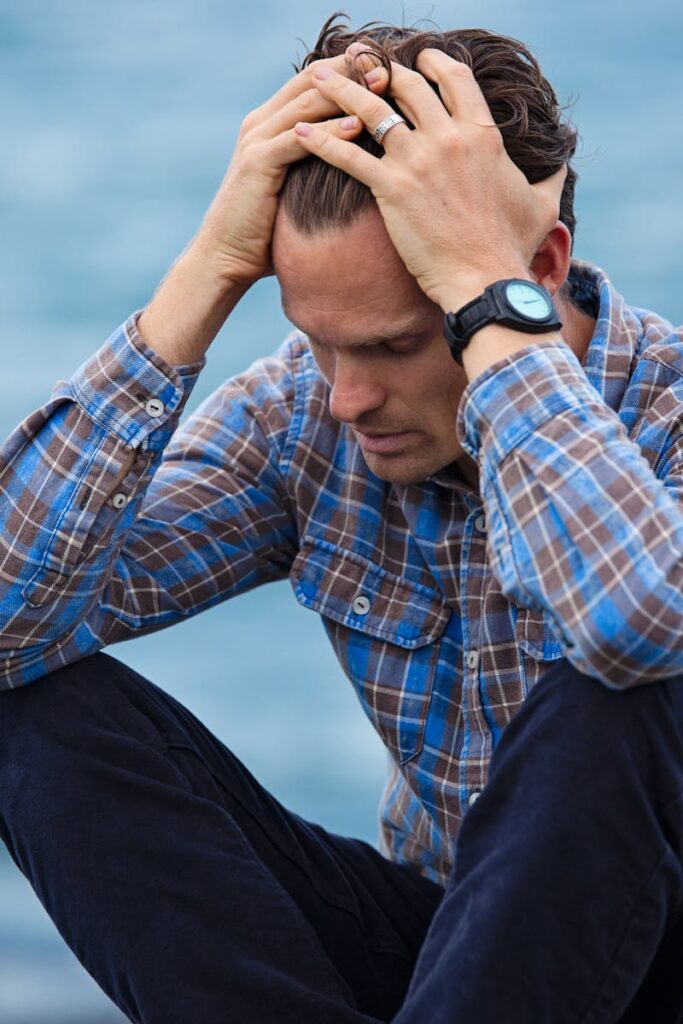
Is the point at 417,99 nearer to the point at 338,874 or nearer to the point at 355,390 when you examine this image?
the point at 355,390

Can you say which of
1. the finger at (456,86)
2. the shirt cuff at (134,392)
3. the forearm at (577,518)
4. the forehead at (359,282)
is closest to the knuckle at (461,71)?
the finger at (456,86)

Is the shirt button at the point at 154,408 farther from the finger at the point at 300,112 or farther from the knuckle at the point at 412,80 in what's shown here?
the knuckle at the point at 412,80

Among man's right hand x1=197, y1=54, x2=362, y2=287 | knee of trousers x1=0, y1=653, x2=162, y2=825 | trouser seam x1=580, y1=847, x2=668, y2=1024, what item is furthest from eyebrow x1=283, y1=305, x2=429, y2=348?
trouser seam x1=580, y1=847, x2=668, y2=1024

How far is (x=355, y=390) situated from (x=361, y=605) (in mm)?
388

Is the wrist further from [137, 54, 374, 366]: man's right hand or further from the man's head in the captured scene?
[137, 54, 374, 366]: man's right hand

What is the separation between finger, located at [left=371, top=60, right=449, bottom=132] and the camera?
6.12ft

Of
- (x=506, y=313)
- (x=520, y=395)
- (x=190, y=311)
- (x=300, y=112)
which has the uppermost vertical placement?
(x=300, y=112)

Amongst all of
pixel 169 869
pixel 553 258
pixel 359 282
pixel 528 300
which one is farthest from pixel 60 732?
pixel 553 258

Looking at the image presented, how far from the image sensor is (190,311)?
6.77 feet

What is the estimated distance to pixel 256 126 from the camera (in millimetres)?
1995

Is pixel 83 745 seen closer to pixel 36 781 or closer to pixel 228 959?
pixel 36 781

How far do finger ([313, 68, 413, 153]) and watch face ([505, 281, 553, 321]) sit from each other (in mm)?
235

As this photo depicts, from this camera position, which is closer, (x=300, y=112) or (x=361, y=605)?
(x=300, y=112)

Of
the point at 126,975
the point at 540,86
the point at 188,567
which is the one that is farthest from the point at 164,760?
the point at 540,86
